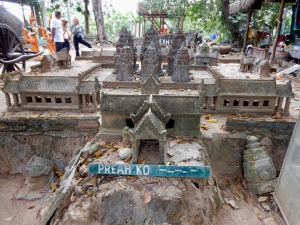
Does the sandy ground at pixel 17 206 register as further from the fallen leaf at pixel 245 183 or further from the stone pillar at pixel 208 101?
the stone pillar at pixel 208 101

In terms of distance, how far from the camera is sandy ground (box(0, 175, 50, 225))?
701cm

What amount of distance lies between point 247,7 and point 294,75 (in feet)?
22.4

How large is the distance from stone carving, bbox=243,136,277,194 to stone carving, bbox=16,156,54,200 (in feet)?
21.4

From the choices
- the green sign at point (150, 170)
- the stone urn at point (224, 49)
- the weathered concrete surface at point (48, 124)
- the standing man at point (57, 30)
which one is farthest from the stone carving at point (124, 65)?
the stone urn at point (224, 49)

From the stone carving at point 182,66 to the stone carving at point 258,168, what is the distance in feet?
18.5

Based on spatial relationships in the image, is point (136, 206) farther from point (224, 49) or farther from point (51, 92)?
point (224, 49)

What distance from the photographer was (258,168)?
7.39 metres

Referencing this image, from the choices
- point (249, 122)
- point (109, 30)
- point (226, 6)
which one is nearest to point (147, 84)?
point (249, 122)

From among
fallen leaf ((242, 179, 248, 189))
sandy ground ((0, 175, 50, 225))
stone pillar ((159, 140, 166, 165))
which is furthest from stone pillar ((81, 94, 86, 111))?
fallen leaf ((242, 179, 248, 189))

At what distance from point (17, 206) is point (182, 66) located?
Result: 923cm

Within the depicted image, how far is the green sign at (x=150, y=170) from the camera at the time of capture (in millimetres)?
5422

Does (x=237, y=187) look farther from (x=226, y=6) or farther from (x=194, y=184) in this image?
(x=226, y=6)

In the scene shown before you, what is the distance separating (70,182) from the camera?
5.91 meters

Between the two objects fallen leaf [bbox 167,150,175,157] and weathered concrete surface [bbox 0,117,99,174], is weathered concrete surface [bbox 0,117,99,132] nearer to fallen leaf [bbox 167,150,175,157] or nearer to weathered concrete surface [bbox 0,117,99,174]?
weathered concrete surface [bbox 0,117,99,174]
